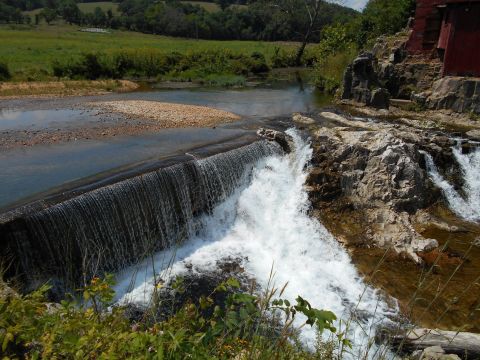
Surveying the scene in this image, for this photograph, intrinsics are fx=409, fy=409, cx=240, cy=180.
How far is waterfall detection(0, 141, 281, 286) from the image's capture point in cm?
805

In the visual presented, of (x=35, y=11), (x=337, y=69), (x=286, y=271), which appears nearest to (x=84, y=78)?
(x=337, y=69)

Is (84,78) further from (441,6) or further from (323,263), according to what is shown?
(323,263)

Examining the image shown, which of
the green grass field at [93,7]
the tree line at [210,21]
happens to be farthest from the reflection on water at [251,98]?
the green grass field at [93,7]

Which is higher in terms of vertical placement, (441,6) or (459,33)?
(441,6)

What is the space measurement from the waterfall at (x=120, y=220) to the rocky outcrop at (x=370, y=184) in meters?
2.45

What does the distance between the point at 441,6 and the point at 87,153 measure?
62.5ft

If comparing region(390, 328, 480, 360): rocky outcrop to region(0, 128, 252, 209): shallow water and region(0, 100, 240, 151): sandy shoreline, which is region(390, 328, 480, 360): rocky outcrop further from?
region(0, 100, 240, 151): sandy shoreline

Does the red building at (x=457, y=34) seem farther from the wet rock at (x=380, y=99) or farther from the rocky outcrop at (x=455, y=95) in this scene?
the wet rock at (x=380, y=99)

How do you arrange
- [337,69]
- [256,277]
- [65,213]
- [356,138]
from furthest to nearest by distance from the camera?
1. [337,69]
2. [356,138]
3. [256,277]
4. [65,213]

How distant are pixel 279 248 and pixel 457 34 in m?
15.5

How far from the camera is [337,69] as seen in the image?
91.9ft

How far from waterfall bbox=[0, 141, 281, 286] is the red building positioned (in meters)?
13.0

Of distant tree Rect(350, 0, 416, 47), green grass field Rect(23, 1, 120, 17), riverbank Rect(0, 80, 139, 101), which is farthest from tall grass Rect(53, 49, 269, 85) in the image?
green grass field Rect(23, 1, 120, 17)

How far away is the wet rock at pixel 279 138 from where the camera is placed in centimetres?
1443
